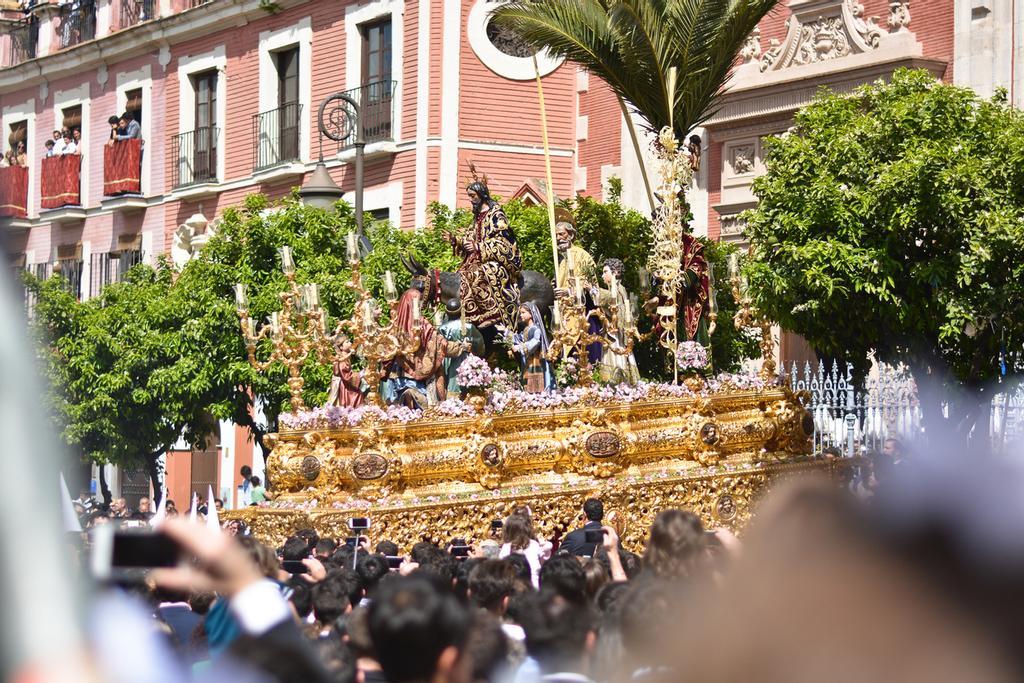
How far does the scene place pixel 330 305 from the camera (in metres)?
20.7

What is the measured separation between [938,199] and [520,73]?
1085cm

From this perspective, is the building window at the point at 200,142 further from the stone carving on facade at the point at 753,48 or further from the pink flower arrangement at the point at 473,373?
the pink flower arrangement at the point at 473,373

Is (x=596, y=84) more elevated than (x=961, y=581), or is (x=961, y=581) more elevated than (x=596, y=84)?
(x=596, y=84)

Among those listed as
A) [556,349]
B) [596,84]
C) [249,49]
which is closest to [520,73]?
[596,84]

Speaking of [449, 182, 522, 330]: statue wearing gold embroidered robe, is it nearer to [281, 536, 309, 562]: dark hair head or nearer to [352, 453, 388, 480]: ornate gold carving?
[352, 453, 388, 480]: ornate gold carving

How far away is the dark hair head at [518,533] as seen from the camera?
10445mm

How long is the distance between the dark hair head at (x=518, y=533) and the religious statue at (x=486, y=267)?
387 cm

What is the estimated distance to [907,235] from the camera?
17.6m

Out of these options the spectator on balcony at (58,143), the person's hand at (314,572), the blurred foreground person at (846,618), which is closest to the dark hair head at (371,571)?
the person's hand at (314,572)

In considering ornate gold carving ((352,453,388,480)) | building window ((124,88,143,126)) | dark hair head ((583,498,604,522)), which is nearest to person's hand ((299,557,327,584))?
dark hair head ((583,498,604,522))

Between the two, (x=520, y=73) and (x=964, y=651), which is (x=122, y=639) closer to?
(x=964, y=651)

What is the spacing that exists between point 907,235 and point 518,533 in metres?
8.71

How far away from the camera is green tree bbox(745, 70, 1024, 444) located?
55.3ft

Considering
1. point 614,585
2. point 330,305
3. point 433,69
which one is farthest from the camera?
point 433,69
